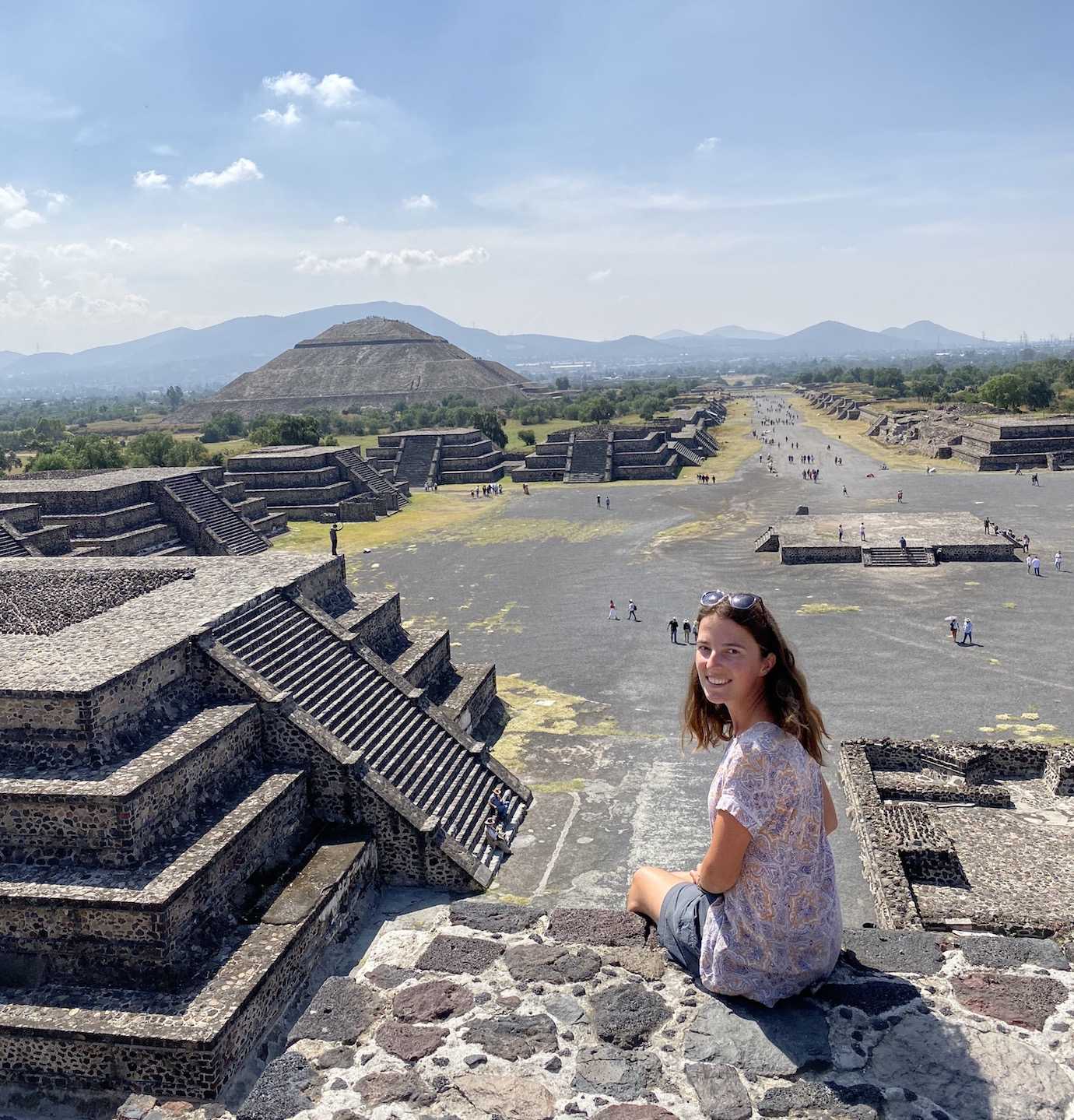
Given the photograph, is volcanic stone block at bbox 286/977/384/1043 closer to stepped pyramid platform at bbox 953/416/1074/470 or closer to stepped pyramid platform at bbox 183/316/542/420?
stepped pyramid platform at bbox 953/416/1074/470

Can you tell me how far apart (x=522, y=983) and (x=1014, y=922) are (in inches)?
317

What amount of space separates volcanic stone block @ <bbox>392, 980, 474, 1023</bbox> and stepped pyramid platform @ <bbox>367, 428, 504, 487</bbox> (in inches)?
2125

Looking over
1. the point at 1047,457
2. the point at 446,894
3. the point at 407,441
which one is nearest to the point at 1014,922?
the point at 446,894

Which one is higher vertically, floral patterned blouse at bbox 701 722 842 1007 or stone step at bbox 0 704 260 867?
floral patterned blouse at bbox 701 722 842 1007

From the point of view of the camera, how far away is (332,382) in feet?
434

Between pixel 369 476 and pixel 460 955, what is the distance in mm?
47303

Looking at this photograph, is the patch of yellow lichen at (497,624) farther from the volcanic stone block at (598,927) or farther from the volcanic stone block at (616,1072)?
the volcanic stone block at (616,1072)

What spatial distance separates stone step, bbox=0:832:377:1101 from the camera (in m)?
8.28

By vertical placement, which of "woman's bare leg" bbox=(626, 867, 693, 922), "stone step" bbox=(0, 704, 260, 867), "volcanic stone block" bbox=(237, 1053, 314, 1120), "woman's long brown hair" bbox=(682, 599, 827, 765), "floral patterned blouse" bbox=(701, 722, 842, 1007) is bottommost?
"stone step" bbox=(0, 704, 260, 867)

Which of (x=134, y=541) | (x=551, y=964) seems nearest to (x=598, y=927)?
(x=551, y=964)

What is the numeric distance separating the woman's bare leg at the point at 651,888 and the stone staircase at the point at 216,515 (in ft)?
103

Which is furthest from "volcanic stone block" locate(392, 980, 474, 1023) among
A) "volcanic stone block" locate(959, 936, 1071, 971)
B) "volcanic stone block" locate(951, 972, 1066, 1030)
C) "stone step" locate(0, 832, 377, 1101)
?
"stone step" locate(0, 832, 377, 1101)

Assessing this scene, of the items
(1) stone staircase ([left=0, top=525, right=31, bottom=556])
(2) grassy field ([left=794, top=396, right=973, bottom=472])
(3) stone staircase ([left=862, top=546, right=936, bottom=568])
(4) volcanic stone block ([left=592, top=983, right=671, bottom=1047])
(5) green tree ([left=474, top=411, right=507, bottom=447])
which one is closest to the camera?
(4) volcanic stone block ([left=592, top=983, right=671, bottom=1047])

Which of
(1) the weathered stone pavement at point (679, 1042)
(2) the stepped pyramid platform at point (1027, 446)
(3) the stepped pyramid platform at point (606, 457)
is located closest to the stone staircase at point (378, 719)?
(1) the weathered stone pavement at point (679, 1042)
